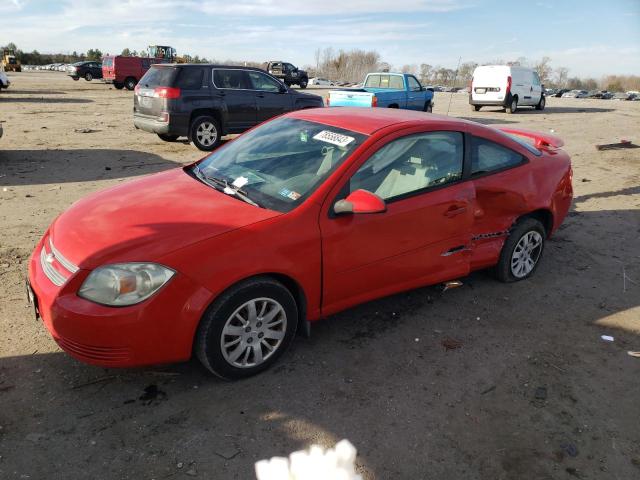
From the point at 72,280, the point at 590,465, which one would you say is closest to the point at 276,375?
the point at 72,280

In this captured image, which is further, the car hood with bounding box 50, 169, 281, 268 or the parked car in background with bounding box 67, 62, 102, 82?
the parked car in background with bounding box 67, 62, 102, 82

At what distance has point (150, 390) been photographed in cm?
297

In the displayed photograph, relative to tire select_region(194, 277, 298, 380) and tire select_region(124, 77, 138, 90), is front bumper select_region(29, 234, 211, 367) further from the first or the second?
tire select_region(124, 77, 138, 90)

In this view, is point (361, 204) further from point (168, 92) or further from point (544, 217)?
point (168, 92)

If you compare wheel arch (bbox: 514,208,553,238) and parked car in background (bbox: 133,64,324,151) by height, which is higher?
parked car in background (bbox: 133,64,324,151)

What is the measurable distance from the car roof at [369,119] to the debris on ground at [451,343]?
1.64 meters

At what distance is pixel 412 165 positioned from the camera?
369cm

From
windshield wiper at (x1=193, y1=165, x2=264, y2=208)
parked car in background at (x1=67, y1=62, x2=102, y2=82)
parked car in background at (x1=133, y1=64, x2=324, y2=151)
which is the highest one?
parked car in background at (x1=67, y1=62, x2=102, y2=82)

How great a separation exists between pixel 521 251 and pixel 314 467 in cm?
437

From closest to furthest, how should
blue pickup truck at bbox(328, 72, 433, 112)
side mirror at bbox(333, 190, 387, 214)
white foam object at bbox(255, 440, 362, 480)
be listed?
white foam object at bbox(255, 440, 362, 480) → side mirror at bbox(333, 190, 387, 214) → blue pickup truck at bbox(328, 72, 433, 112)

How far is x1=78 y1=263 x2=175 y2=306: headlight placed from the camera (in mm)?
2656

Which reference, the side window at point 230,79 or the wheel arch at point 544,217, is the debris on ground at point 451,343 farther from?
the side window at point 230,79

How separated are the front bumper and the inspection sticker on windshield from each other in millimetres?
1485

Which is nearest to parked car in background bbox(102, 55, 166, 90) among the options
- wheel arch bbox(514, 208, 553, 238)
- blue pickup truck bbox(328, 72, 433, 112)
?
blue pickup truck bbox(328, 72, 433, 112)
